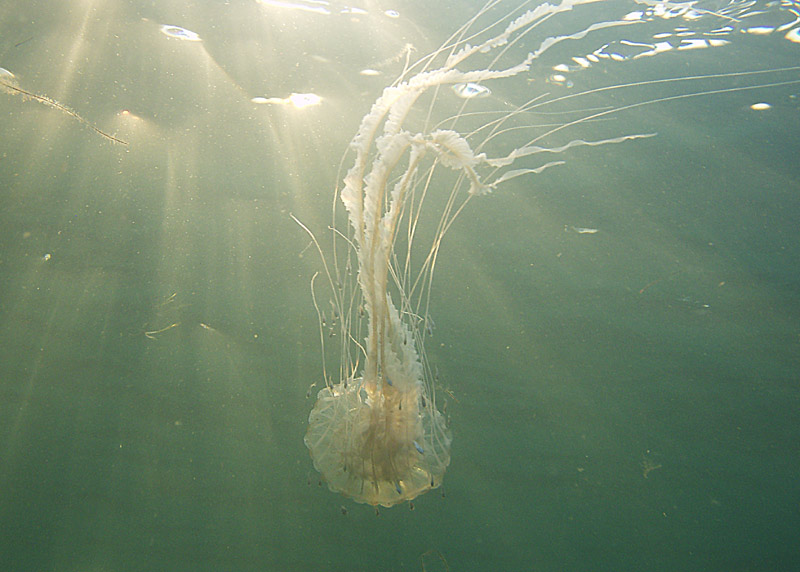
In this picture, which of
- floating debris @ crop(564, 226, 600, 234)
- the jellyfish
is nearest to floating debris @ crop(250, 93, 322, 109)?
the jellyfish

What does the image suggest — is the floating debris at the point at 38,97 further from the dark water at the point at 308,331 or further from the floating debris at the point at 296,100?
the floating debris at the point at 296,100

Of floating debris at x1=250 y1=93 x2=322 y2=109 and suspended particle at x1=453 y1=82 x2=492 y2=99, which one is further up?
suspended particle at x1=453 y1=82 x2=492 y2=99

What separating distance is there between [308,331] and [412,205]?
854mm

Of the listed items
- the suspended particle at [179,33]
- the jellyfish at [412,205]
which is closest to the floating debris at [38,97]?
the suspended particle at [179,33]

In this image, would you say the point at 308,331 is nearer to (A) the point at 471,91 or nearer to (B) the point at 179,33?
(A) the point at 471,91

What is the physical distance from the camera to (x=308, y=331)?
2.34 meters

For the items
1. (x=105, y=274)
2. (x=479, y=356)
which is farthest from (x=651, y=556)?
(x=105, y=274)

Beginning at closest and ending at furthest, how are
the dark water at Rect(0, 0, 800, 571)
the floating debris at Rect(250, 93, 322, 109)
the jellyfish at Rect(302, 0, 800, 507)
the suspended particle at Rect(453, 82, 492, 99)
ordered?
1. the jellyfish at Rect(302, 0, 800, 507)
2. the dark water at Rect(0, 0, 800, 571)
3. the floating debris at Rect(250, 93, 322, 109)
4. the suspended particle at Rect(453, 82, 492, 99)

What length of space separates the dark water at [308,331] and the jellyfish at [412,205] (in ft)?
0.60

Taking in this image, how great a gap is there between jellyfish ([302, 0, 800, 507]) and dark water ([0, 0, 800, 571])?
0.18 metres

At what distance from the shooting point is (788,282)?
2.55 m

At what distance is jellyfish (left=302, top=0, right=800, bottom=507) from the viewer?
1273 mm

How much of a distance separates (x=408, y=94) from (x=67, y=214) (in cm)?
199

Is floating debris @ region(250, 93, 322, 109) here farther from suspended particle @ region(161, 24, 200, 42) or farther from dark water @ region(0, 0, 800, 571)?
suspended particle @ region(161, 24, 200, 42)
